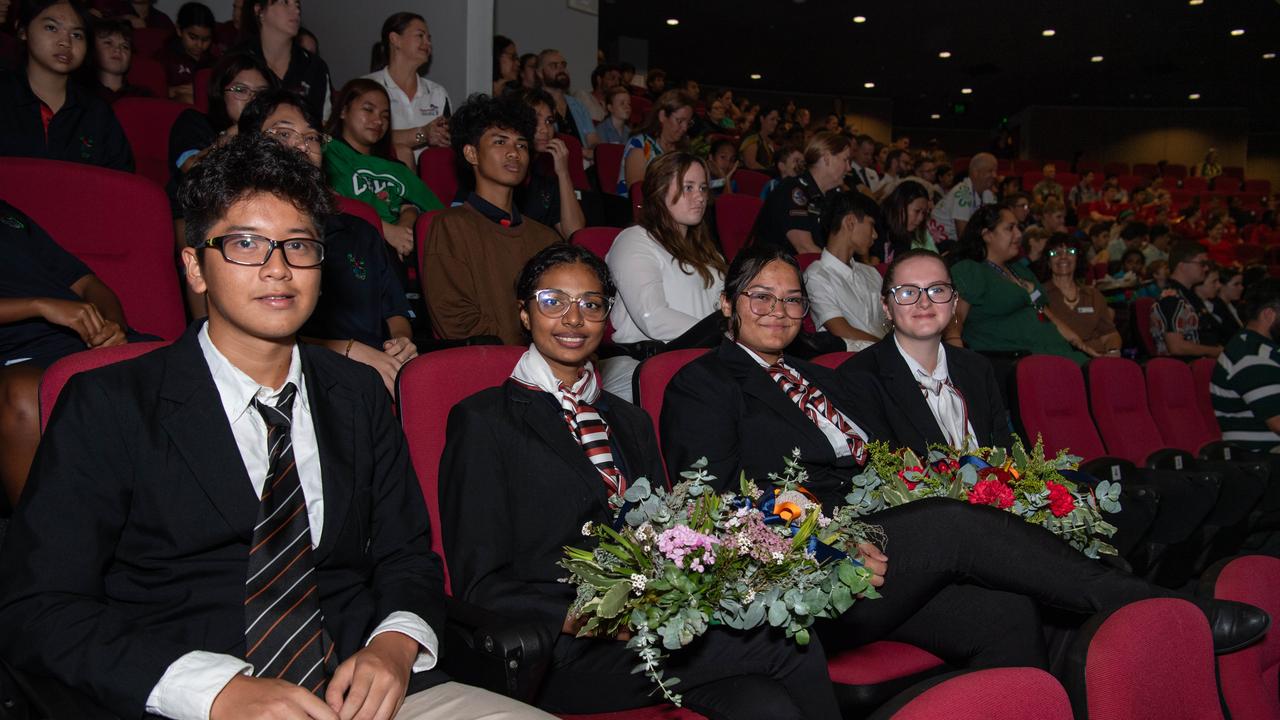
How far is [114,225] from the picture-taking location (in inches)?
98.8

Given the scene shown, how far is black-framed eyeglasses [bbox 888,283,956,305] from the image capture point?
2854 mm

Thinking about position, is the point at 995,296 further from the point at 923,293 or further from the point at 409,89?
the point at 409,89

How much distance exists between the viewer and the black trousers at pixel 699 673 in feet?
5.54

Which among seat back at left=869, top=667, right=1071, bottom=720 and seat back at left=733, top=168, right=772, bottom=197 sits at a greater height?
seat back at left=733, top=168, right=772, bottom=197

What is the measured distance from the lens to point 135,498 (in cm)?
136

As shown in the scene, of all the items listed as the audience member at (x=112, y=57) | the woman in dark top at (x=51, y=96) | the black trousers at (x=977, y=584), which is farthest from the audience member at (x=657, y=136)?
the black trousers at (x=977, y=584)

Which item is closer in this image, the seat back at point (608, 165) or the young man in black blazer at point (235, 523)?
the young man in black blazer at point (235, 523)

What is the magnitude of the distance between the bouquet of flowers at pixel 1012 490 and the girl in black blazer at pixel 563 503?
0.54 m

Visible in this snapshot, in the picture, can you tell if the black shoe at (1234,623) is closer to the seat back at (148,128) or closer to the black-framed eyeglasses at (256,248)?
the black-framed eyeglasses at (256,248)

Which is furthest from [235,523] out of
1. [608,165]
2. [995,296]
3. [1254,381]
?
[608,165]

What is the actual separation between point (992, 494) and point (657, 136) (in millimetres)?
4232

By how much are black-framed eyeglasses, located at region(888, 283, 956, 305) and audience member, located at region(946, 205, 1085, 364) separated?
1.88 meters

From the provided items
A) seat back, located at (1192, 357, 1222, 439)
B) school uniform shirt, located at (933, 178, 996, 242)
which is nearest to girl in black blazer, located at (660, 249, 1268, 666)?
seat back, located at (1192, 357, 1222, 439)

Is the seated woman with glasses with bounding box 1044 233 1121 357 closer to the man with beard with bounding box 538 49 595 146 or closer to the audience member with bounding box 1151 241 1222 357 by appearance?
the audience member with bounding box 1151 241 1222 357
